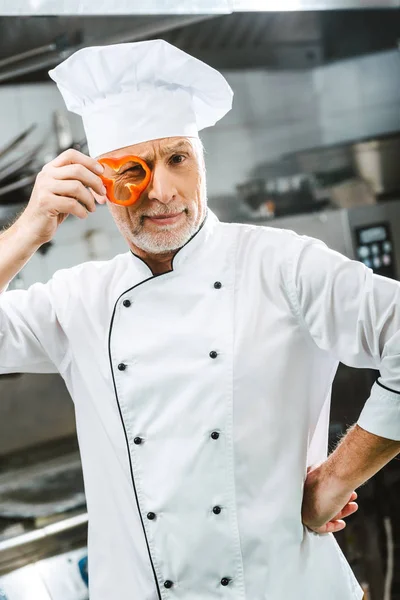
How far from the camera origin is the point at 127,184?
149 cm

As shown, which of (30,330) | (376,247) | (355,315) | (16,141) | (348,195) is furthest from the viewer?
(348,195)

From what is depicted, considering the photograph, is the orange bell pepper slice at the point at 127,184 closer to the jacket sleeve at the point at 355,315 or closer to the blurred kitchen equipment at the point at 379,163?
the jacket sleeve at the point at 355,315

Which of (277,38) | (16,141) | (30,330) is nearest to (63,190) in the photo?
(30,330)

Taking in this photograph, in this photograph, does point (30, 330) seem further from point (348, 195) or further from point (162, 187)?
point (348, 195)

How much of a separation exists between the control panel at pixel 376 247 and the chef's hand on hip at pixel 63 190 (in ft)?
6.39

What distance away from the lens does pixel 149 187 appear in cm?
148

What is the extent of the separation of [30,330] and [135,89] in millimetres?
553

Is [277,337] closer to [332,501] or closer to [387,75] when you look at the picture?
[332,501]

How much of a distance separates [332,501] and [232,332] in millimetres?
382

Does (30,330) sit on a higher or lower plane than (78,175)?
lower

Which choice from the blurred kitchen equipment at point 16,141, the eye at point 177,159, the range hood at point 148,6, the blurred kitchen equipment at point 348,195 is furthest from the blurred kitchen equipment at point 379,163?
the eye at point 177,159

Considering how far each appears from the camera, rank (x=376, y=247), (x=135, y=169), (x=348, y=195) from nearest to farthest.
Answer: (x=135, y=169) → (x=376, y=247) → (x=348, y=195)

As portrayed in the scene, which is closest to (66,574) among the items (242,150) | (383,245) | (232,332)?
(232,332)

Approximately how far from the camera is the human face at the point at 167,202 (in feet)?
4.88
